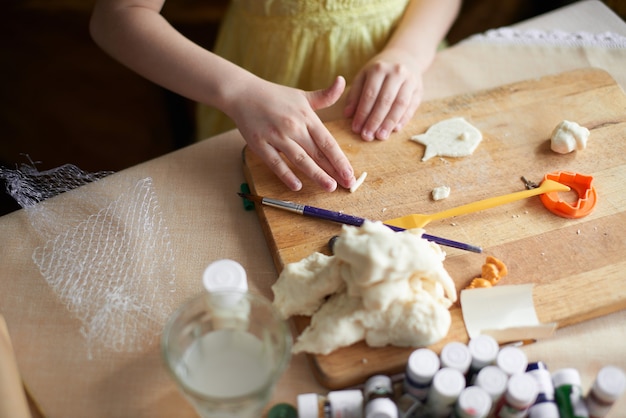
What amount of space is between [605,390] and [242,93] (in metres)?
0.71

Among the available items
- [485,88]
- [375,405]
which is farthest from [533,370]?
[485,88]

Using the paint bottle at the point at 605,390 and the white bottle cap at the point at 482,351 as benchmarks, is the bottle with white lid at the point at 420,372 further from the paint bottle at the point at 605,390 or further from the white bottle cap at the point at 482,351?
the paint bottle at the point at 605,390

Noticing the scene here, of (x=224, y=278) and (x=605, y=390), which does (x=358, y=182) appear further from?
(x=605, y=390)

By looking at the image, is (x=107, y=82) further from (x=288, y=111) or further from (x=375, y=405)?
(x=375, y=405)

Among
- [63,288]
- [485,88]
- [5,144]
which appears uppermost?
[485,88]

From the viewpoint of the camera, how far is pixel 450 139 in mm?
1048

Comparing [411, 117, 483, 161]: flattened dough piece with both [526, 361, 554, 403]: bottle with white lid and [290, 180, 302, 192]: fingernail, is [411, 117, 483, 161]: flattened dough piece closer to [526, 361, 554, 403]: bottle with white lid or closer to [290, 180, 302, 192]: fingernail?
[290, 180, 302, 192]: fingernail

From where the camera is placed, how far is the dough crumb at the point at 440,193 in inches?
37.8

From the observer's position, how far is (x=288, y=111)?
1024mm

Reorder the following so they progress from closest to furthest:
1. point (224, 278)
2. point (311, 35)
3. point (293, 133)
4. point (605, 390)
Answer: point (605, 390) → point (224, 278) → point (293, 133) → point (311, 35)

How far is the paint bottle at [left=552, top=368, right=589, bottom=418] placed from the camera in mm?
692

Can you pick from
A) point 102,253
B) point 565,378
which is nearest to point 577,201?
point 565,378

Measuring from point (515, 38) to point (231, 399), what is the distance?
3.36 ft

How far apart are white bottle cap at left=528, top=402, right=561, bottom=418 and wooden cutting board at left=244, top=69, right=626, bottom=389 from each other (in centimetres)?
13
